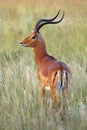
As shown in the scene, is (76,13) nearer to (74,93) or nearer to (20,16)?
(20,16)

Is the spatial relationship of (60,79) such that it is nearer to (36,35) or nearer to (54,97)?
(54,97)

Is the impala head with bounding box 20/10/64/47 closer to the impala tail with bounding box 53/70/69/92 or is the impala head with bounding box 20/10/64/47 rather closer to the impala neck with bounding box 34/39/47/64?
the impala neck with bounding box 34/39/47/64

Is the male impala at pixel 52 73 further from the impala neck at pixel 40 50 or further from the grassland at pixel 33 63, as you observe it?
the grassland at pixel 33 63

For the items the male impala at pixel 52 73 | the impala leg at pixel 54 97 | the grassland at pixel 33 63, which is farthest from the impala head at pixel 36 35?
the impala leg at pixel 54 97

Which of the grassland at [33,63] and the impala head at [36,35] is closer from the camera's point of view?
the grassland at [33,63]

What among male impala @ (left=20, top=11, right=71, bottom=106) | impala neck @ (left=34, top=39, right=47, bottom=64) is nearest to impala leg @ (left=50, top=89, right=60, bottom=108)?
male impala @ (left=20, top=11, right=71, bottom=106)

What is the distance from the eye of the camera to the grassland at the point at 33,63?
5.45 metres

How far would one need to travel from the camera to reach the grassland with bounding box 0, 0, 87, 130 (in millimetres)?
5446

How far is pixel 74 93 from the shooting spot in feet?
20.8

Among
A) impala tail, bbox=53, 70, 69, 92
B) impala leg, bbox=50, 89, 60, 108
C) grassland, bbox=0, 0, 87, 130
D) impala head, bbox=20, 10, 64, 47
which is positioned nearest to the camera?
grassland, bbox=0, 0, 87, 130

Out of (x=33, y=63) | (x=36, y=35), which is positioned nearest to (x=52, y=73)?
(x=36, y=35)

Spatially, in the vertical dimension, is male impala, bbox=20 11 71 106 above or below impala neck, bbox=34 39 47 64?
below

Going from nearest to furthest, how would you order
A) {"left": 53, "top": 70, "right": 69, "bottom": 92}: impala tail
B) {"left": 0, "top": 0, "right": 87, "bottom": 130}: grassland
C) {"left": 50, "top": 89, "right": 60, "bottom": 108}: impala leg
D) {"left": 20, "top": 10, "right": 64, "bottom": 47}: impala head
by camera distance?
1. {"left": 0, "top": 0, "right": 87, "bottom": 130}: grassland
2. {"left": 53, "top": 70, "right": 69, "bottom": 92}: impala tail
3. {"left": 50, "top": 89, "right": 60, "bottom": 108}: impala leg
4. {"left": 20, "top": 10, "right": 64, "bottom": 47}: impala head

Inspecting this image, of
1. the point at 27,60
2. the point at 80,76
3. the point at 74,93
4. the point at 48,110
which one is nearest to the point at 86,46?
the point at 27,60
